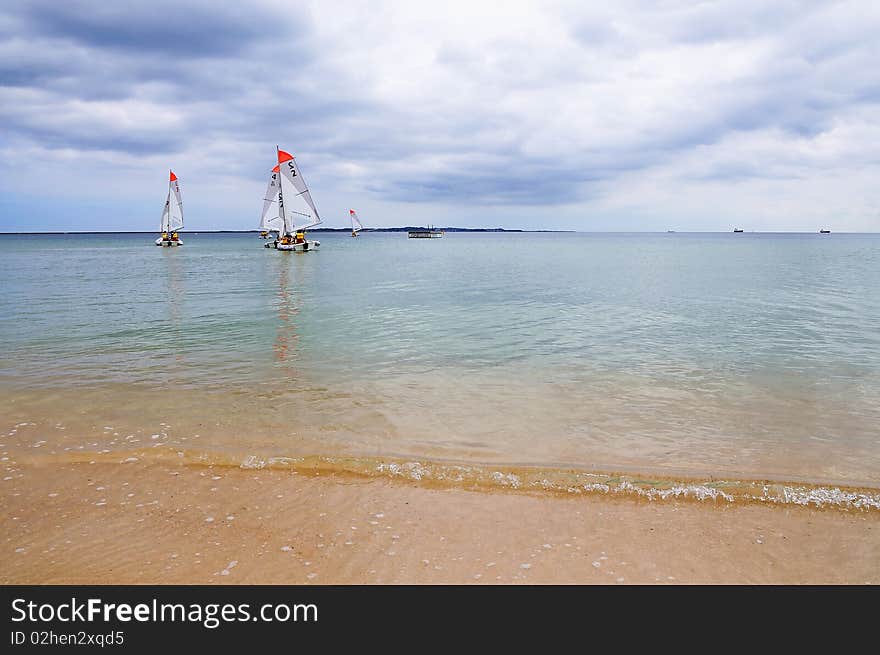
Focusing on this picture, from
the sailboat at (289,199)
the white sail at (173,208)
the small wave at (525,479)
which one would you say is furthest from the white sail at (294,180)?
the small wave at (525,479)

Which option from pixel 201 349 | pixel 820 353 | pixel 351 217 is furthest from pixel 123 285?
pixel 351 217

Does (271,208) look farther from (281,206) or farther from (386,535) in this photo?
(386,535)

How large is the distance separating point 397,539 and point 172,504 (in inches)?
115

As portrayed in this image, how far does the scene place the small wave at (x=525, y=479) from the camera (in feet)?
22.5

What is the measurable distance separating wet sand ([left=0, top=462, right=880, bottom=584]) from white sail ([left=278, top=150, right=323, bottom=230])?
73.9 m

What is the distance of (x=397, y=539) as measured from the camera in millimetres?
5766

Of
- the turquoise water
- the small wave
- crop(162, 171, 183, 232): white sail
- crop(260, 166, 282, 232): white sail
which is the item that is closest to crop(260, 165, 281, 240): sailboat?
crop(260, 166, 282, 232): white sail

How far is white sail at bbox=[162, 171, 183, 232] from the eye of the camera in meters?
93.6

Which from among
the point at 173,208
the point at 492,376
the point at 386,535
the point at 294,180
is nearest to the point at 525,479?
the point at 386,535

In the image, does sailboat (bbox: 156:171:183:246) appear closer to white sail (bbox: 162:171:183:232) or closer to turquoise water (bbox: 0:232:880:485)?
white sail (bbox: 162:171:183:232)

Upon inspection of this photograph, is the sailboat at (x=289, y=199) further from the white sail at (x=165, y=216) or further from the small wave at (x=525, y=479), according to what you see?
the small wave at (x=525, y=479)

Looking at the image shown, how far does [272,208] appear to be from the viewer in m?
81.2
